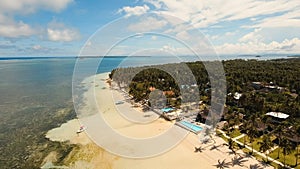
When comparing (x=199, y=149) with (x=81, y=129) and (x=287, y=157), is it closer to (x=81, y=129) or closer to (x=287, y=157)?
(x=287, y=157)

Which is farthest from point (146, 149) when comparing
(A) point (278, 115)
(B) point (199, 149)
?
(A) point (278, 115)

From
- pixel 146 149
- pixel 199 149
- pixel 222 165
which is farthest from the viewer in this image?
pixel 146 149

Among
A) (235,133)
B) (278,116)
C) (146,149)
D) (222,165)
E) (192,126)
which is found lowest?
(222,165)

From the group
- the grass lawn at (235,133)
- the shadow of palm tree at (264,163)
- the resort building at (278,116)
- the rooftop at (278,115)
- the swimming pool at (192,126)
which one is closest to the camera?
the shadow of palm tree at (264,163)

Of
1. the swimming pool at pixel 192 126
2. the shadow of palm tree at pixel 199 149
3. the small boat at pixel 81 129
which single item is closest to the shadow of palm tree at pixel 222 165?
the shadow of palm tree at pixel 199 149

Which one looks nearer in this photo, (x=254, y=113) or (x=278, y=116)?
(x=278, y=116)

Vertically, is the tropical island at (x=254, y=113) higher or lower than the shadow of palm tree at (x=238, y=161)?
higher

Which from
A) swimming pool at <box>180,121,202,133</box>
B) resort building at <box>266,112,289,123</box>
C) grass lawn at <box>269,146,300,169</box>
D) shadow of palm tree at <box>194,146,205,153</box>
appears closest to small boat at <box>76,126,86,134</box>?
swimming pool at <box>180,121,202,133</box>

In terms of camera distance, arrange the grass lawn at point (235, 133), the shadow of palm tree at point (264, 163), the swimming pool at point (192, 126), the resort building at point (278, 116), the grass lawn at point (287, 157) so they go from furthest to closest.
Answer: the resort building at point (278, 116) → the swimming pool at point (192, 126) → the grass lawn at point (235, 133) → the grass lawn at point (287, 157) → the shadow of palm tree at point (264, 163)

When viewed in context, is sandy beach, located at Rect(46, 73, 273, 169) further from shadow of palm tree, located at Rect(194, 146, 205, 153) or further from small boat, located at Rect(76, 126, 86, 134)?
small boat, located at Rect(76, 126, 86, 134)

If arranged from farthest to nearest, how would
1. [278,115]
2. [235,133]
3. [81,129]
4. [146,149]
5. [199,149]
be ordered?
1. [81,129]
2. [278,115]
3. [235,133]
4. [146,149]
5. [199,149]

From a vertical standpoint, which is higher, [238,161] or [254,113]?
[254,113]

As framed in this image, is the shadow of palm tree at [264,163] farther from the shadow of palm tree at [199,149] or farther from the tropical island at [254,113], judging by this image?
the shadow of palm tree at [199,149]
